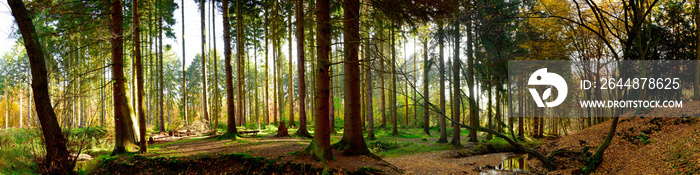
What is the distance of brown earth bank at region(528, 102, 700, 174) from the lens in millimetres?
6740

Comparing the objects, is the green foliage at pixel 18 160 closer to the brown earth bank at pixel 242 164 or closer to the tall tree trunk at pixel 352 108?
the brown earth bank at pixel 242 164

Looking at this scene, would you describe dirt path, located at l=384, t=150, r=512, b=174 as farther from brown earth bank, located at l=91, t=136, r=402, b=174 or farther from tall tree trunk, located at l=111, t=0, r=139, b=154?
tall tree trunk, located at l=111, t=0, r=139, b=154

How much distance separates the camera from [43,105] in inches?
277

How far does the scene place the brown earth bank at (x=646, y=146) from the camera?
6.74 metres

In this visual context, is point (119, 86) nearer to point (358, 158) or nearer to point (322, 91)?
point (322, 91)

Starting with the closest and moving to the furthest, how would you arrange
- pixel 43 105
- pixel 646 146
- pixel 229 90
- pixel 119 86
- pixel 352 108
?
pixel 43 105 < pixel 646 146 < pixel 352 108 < pixel 119 86 < pixel 229 90

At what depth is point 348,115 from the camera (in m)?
8.66

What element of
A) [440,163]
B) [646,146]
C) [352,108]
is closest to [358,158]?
[352,108]

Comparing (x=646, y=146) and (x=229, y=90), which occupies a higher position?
(x=229, y=90)

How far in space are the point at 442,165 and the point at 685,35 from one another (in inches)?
523

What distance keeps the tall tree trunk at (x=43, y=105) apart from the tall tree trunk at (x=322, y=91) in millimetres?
5345

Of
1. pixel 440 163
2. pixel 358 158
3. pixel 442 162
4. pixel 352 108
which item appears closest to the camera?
pixel 358 158

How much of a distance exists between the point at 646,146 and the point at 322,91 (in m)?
8.09

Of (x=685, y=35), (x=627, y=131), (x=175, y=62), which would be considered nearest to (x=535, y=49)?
(x=685, y=35)
